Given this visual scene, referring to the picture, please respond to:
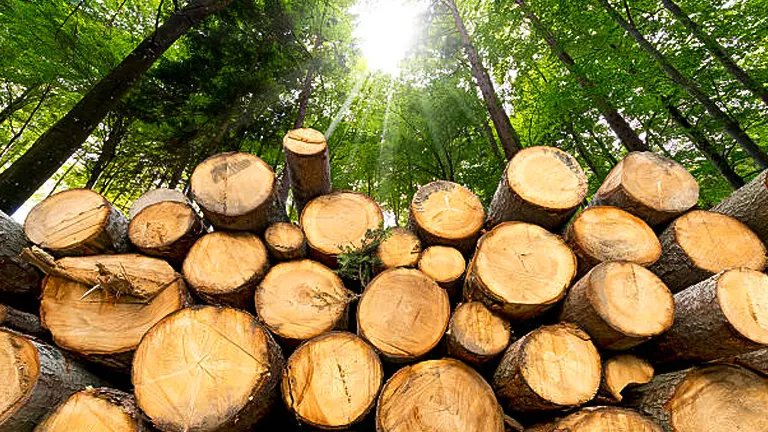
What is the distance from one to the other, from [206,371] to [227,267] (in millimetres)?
608

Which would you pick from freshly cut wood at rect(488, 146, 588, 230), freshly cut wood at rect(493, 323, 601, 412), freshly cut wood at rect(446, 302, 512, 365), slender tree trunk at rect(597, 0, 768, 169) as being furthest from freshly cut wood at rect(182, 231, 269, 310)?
slender tree trunk at rect(597, 0, 768, 169)

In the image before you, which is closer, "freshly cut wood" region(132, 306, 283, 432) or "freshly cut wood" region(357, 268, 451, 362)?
"freshly cut wood" region(132, 306, 283, 432)

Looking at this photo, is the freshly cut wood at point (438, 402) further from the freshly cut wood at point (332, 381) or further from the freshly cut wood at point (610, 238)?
the freshly cut wood at point (610, 238)

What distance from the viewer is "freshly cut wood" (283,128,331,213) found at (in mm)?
2004

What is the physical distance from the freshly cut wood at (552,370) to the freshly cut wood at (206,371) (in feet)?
3.12

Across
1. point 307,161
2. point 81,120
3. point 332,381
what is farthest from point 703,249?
point 81,120

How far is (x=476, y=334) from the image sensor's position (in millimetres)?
1455

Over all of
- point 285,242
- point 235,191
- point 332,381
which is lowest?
point 332,381

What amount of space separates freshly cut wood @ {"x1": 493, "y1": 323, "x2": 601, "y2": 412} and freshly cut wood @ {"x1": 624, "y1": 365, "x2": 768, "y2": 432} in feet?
0.85

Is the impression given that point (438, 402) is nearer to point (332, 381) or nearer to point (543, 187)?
point (332, 381)

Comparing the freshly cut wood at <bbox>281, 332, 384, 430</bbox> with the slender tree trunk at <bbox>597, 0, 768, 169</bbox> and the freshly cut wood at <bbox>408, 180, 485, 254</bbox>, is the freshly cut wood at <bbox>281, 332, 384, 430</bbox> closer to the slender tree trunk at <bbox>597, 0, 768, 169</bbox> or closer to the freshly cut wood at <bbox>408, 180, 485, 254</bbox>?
the freshly cut wood at <bbox>408, 180, 485, 254</bbox>

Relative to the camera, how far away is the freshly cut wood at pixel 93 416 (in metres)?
1.23

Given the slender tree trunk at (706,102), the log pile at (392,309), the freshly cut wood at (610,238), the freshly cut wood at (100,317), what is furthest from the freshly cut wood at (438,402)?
the slender tree trunk at (706,102)

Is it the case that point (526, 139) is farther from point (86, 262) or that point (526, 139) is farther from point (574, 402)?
point (86, 262)
